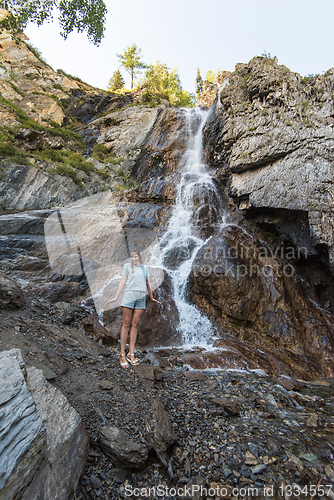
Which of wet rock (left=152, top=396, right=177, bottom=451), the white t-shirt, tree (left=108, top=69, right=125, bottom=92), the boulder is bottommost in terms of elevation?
wet rock (left=152, top=396, right=177, bottom=451)

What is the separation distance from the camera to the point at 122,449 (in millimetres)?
2547

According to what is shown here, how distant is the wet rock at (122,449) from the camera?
2488mm

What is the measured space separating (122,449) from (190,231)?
11.0 m

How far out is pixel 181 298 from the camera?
9.59 metres

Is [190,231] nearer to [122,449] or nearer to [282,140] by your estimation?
[282,140]

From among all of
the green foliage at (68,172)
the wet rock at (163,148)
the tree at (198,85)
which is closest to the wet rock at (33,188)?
the green foliage at (68,172)

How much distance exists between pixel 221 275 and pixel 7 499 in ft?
26.6

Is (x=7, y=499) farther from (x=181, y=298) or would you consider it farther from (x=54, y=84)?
(x=54, y=84)

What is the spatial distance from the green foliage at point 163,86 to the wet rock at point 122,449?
34001 mm

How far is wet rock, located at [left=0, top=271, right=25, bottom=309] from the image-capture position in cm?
501

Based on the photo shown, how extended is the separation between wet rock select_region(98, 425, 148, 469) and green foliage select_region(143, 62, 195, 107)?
34.0 metres

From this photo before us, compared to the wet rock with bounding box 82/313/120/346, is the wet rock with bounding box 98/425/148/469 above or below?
below

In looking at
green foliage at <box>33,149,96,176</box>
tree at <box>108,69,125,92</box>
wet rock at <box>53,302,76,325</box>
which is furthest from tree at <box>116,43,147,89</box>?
wet rock at <box>53,302,76,325</box>

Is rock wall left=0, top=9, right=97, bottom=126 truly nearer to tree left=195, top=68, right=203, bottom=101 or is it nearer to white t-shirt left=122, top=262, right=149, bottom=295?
tree left=195, top=68, right=203, bottom=101
